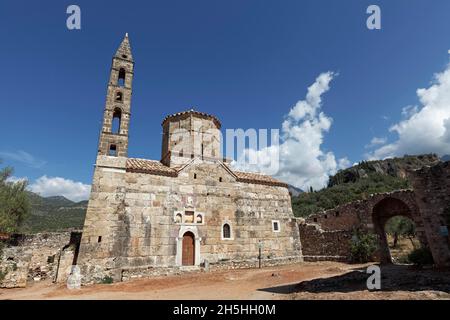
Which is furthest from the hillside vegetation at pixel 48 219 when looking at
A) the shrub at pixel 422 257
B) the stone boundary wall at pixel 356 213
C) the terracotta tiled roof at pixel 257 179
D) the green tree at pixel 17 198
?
the shrub at pixel 422 257

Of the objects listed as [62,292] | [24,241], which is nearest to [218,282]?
[62,292]

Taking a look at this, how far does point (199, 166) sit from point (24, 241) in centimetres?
1377

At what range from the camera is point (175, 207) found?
1536 cm

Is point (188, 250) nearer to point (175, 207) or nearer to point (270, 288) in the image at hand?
point (175, 207)

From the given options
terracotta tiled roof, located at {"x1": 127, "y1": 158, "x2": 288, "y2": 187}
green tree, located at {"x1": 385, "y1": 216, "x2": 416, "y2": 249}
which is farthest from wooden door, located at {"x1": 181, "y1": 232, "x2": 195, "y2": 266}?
green tree, located at {"x1": 385, "y1": 216, "x2": 416, "y2": 249}

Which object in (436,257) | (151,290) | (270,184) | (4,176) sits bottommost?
(151,290)

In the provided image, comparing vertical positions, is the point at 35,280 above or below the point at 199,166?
below

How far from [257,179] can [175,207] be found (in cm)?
684

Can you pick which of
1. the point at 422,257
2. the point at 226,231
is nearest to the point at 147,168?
the point at 226,231

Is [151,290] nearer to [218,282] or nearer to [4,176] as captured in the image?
[218,282]

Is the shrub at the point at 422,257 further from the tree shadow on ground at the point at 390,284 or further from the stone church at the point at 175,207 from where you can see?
the stone church at the point at 175,207

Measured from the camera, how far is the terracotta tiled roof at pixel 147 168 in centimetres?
1492
